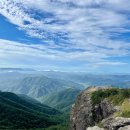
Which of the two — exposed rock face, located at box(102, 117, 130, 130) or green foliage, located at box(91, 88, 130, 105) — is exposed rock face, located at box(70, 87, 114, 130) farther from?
exposed rock face, located at box(102, 117, 130, 130)

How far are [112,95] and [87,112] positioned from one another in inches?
388

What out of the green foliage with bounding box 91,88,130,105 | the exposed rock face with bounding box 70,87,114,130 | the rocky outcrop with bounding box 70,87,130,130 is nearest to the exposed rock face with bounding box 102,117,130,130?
the rocky outcrop with bounding box 70,87,130,130

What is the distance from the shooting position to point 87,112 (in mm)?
94125

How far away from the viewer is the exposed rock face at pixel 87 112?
90438mm

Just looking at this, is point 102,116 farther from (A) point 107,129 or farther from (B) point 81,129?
(A) point 107,129

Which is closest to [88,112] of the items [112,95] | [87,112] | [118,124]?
[87,112]

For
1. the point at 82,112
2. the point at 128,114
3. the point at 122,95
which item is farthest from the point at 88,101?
the point at 128,114

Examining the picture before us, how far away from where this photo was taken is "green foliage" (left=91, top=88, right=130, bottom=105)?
87.6 meters

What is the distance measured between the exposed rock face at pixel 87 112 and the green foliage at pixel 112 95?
1596mm

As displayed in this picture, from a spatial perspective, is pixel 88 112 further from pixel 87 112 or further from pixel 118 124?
pixel 118 124

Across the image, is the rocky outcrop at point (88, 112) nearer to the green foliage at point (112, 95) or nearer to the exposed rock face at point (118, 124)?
the green foliage at point (112, 95)

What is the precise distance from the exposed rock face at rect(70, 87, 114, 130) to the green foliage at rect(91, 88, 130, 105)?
160cm

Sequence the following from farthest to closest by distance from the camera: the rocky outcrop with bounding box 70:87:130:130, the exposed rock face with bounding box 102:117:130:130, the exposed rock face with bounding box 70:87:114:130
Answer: the exposed rock face with bounding box 70:87:114:130 → the rocky outcrop with bounding box 70:87:130:130 → the exposed rock face with bounding box 102:117:130:130

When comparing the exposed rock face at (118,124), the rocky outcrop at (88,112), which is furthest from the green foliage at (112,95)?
the exposed rock face at (118,124)
